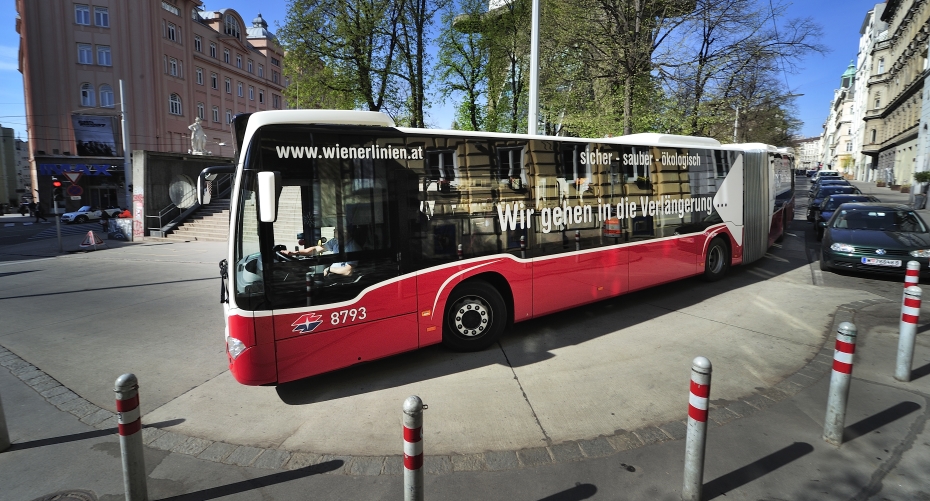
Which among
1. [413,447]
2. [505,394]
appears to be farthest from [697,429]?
[505,394]

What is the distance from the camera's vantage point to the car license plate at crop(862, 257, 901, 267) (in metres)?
9.57

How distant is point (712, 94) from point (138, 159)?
23.6 meters

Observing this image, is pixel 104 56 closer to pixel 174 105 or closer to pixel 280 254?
pixel 174 105

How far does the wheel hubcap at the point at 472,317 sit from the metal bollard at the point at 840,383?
3.60 meters

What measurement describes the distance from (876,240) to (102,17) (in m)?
52.2

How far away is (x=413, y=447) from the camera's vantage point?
2799 millimetres

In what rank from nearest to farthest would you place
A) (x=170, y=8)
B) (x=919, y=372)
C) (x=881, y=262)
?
(x=919, y=372)
(x=881, y=262)
(x=170, y=8)

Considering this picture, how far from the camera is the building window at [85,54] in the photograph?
40.2 metres

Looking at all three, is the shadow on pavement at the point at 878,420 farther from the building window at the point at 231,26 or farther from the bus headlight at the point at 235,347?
the building window at the point at 231,26

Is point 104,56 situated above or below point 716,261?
above

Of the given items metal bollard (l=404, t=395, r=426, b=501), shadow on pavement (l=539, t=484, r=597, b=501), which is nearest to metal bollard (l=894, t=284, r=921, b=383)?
shadow on pavement (l=539, t=484, r=597, b=501)

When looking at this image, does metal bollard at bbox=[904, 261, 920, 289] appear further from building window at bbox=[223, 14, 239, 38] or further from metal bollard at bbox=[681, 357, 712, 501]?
building window at bbox=[223, 14, 239, 38]

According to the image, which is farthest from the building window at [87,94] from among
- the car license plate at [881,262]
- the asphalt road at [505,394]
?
the car license plate at [881,262]

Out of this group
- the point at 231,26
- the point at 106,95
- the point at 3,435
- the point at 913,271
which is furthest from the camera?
the point at 231,26
